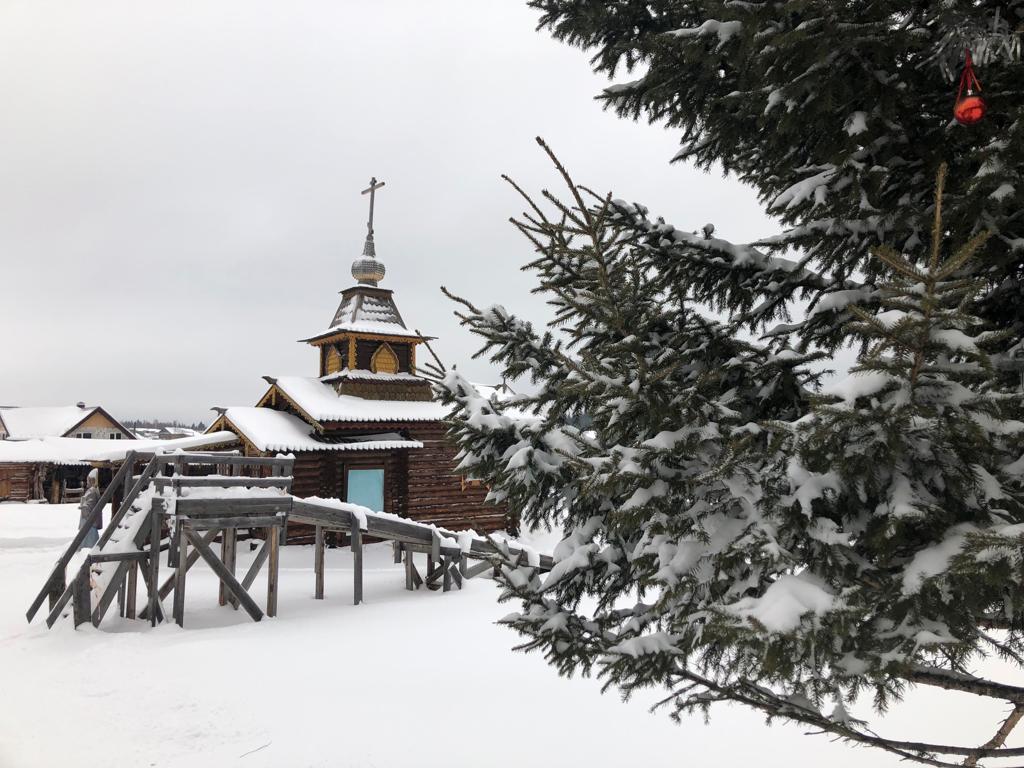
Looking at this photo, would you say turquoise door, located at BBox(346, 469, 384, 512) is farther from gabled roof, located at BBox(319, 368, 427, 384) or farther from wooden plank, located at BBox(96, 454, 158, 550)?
wooden plank, located at BBox(96, 454, 158, 550)

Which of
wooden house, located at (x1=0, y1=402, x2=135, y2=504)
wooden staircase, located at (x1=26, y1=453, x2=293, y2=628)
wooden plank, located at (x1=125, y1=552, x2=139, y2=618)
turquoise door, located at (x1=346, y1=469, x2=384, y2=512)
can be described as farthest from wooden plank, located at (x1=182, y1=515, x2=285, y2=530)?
wooden house, located at (x1=0, y1=402, x2=135, y2=504)

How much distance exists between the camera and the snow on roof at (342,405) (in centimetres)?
1762

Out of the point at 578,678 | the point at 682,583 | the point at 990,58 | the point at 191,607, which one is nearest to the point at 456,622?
the point at 578,678

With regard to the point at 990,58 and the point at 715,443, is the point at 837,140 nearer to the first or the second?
the point at 990,58

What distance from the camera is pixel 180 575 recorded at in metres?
9.75

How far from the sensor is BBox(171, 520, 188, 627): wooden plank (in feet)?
31.6

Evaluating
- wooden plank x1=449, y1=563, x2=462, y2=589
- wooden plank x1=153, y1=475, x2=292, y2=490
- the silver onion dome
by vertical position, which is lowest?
wooden plank x1=449, y1=563, x2=462, y2=589

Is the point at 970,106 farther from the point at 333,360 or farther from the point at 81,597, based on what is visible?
the point at 333,360

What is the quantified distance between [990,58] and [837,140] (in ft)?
2.38

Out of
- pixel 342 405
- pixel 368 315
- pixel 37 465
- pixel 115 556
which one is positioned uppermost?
pixel 368 315

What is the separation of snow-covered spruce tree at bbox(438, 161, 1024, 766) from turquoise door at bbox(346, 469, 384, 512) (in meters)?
15.2

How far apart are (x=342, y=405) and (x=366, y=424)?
1.06 m

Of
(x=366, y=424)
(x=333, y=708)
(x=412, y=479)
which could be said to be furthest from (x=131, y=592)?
(x=412, y=479)

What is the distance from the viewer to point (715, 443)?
108 inches
